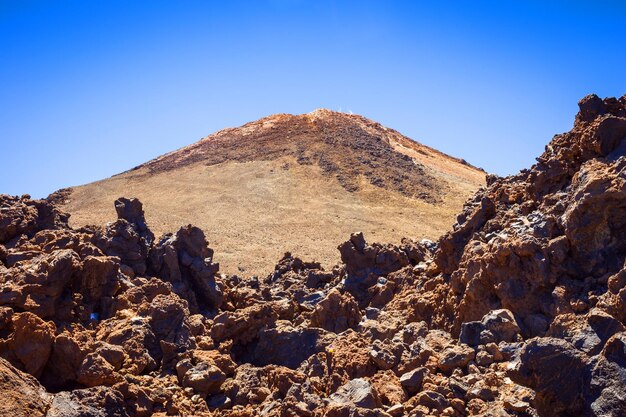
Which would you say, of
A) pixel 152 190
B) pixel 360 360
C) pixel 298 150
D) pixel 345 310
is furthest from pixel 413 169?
pixel 360 360

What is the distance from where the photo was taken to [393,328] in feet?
29.6

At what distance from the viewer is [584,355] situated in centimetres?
553

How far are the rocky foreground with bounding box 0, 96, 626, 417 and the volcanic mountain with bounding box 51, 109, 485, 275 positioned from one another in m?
15.3

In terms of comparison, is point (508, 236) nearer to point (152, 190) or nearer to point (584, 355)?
point (584, 355)

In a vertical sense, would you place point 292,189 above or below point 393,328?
above

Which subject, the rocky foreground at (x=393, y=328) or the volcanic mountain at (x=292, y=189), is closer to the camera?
the rocky foreground at (x=393, y=328)

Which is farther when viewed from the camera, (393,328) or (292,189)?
(292,189)

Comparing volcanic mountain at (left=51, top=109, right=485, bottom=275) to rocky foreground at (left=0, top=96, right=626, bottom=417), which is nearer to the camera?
rocky foreground at (left=0, top=96, right=626, bottom=417)

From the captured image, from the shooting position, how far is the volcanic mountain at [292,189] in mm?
33844

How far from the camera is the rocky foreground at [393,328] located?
239 inches

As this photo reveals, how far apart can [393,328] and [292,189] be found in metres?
35.7

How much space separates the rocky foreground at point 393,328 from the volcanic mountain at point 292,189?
→ 15.3 m

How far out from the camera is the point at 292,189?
44.5 metres

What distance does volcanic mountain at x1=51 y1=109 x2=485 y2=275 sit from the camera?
33.8 metres
